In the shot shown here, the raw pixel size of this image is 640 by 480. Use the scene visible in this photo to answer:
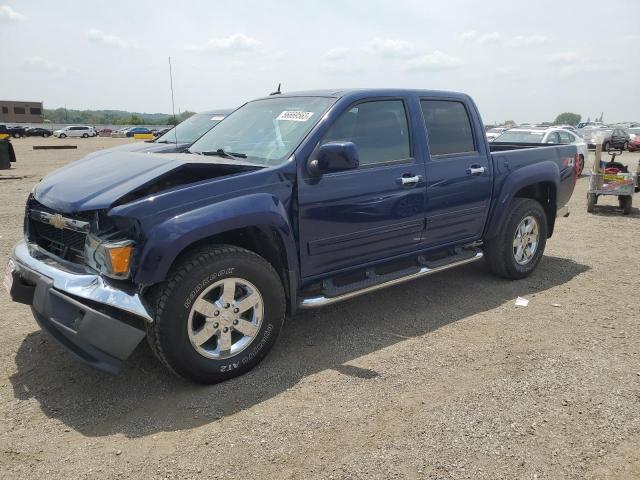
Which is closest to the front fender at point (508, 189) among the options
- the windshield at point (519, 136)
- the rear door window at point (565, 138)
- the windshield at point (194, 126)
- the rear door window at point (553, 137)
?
the windshield at point (194, 126)

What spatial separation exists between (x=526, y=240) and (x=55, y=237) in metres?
4.53

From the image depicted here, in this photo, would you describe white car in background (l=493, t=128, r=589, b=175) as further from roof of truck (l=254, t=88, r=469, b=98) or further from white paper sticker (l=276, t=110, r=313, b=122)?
white paper sticker (l=276, t=110, r=313, b=122)

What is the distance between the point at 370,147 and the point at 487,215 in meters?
1.68

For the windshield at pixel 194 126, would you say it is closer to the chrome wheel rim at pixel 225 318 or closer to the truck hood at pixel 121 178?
the truck hood at pixel 121 178

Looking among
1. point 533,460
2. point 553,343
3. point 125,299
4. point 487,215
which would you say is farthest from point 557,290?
point 125,299

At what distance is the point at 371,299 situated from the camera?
4.96 metres

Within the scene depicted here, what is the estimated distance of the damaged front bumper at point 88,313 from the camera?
294cm

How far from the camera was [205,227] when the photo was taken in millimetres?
3107

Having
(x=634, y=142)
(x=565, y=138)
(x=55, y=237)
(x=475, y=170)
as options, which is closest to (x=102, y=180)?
(x=55, y=237)

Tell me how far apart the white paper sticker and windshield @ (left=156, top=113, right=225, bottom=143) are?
5.11m

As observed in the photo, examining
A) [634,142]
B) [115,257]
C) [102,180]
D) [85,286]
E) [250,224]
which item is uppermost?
[102,180]

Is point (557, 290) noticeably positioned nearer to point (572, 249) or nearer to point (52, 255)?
point (572, 249)

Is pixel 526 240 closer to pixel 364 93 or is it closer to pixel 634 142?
pixel 364 93

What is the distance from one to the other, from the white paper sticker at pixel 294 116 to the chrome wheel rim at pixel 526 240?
2.70 metres
